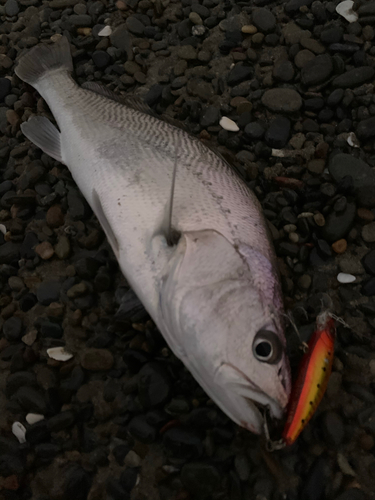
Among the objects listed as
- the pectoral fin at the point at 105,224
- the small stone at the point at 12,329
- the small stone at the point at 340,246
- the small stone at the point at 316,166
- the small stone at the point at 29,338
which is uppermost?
the pectoral fin at the point at 105,224

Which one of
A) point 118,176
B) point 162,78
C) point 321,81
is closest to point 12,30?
point 162,78

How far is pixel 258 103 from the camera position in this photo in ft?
10.4

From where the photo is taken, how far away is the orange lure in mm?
1698

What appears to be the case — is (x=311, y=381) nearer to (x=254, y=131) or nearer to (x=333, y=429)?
(x=333, y=429)

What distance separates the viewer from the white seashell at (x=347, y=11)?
3.26 meters

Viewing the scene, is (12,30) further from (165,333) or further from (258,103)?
(165,333)

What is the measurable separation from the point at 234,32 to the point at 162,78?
81 cm

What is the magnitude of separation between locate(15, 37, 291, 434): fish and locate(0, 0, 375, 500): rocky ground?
0.37 metres

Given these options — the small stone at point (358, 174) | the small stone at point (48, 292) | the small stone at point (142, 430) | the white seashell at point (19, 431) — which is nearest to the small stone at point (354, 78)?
the small stone at point (358, 174)

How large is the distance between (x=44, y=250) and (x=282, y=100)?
2340mm

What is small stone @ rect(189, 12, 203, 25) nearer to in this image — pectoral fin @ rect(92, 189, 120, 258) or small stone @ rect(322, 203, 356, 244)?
pectoral fin @ rect(92, 189, 120, 258)

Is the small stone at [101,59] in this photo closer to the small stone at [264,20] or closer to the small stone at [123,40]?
the small stone at [123,40]

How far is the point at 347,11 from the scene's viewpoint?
329 cm

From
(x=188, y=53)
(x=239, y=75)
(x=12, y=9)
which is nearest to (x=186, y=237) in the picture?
(x=239, y=75)
